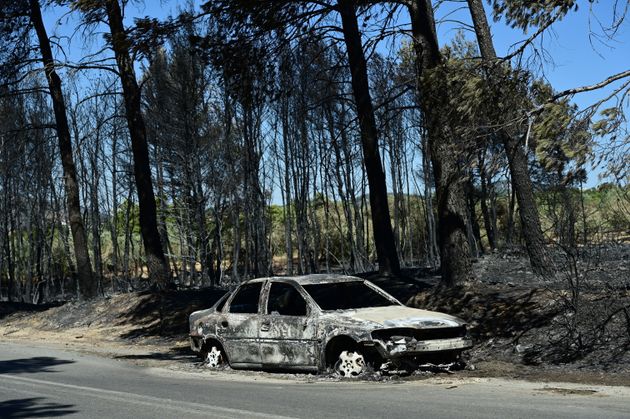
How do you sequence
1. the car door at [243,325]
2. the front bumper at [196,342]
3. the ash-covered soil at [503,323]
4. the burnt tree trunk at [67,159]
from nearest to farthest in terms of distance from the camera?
the ash-covered soil at [503,323] → the car door at [243,325] → the front bumper at [196,342] → the burnt tree trunk at [67,159]

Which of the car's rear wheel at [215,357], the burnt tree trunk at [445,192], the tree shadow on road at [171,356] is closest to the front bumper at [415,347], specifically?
the car's rear wheel at [215,357]

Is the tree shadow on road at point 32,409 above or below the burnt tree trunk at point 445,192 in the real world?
below

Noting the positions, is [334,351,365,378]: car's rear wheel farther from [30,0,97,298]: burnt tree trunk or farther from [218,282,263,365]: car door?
[30,0,97,298]: burnt tree trunk

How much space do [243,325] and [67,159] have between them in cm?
1472

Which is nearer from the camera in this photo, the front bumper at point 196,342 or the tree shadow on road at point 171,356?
the front bumper at point 196,342

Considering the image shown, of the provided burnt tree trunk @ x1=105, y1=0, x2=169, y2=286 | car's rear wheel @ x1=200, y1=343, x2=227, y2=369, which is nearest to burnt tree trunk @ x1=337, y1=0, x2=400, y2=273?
car's rear wheel @ x1=200, y1=343, x2=227, y2=369

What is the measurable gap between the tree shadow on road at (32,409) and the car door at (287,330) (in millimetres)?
3227

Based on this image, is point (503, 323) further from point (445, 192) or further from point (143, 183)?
point (143, 183)

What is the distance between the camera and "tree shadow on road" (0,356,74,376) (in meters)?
12.6

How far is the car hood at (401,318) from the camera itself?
991cm

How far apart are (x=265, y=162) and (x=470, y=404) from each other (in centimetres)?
2721

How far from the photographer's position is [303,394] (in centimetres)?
909

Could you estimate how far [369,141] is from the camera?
18.0 m

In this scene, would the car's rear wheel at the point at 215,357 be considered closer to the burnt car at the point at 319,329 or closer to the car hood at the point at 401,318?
the burnt car at the point at 319,329
